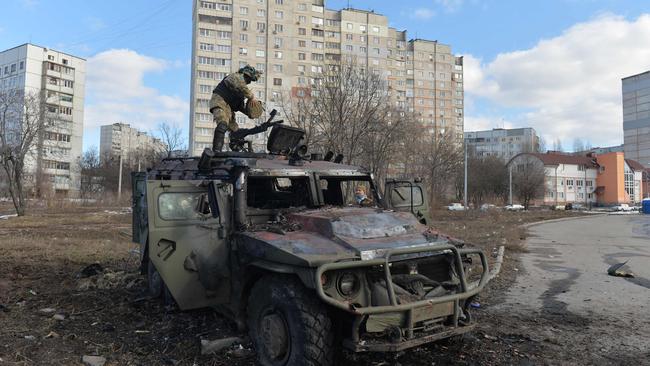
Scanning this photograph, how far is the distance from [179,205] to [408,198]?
2.86 meters

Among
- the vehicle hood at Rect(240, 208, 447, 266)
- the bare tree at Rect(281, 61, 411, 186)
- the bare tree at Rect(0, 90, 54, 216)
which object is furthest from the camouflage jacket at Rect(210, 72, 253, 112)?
the bare tree at Rect(0, 90, 54, 216)

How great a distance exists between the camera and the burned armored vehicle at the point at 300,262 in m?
3.89

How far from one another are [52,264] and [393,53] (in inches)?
3317

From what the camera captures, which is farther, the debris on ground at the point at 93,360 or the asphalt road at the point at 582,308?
the asphalt road at the point at 582,308

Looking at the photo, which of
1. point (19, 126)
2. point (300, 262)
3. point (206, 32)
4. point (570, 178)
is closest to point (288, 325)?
point (300, 262)

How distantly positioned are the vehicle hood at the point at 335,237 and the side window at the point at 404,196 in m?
1.20

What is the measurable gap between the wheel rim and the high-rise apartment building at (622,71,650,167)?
9676 cm

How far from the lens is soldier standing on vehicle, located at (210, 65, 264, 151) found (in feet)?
24.3

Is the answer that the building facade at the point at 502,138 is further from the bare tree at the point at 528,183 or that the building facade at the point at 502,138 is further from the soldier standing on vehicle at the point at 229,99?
the soldier standing on vehicle at the point at 229,99

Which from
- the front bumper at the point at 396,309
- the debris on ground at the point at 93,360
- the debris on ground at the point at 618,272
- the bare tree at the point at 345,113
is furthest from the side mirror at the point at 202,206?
the bare tree at the point at 345,113

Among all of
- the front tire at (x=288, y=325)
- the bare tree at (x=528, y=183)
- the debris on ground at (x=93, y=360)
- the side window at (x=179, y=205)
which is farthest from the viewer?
the bare tree at (x=528, y=183)

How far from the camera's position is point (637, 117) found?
85.9m

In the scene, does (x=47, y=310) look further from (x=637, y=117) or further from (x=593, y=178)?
(x=637, y=117)

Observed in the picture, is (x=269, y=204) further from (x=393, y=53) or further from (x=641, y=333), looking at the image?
(x=393, y=53)
